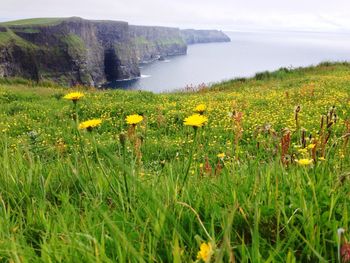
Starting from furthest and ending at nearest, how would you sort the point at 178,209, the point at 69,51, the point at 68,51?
the point at 69,51 → the point at 68,51 → the point at 178,209

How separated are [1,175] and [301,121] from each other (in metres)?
9.50

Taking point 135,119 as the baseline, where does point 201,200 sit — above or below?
below

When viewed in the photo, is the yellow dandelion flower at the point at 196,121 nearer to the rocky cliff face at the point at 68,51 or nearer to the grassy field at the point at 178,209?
Answer: the grassy field at the point at 178,209

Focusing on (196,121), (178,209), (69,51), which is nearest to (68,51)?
(69,51)

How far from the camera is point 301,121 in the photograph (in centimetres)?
1115

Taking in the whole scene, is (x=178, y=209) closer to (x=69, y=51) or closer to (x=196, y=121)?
(x=196, y=121)

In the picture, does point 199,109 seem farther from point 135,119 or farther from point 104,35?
point 104,35

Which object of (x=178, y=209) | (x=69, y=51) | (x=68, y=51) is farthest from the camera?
(x=69, y=51)

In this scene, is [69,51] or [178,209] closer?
[178,209]

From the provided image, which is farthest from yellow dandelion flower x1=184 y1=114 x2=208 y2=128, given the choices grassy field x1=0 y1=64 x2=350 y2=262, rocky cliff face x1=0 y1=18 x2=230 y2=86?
rocky cliff face x1=0 y1=18 x2=230 y2=86

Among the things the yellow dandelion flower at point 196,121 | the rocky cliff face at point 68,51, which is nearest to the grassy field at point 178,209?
the yellow dandelion flower at point 196,121

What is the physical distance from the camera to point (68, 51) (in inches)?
5005

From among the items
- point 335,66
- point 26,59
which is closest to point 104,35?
point 26,59

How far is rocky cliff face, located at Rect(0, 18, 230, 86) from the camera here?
4306 inches
